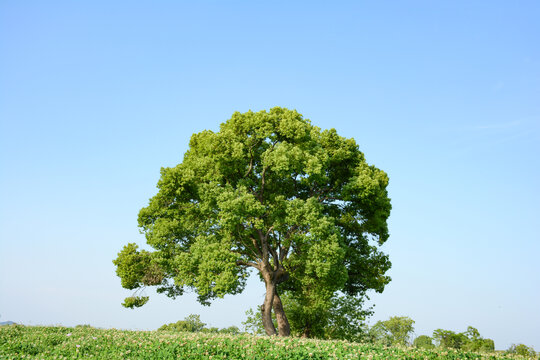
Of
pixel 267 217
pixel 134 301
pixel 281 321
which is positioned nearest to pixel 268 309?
pixel 281 321

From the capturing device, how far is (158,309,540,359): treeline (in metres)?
28.3

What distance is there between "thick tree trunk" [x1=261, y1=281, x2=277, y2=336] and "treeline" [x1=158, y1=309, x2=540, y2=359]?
1216mm

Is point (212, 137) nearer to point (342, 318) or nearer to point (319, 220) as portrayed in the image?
point (319, 220)

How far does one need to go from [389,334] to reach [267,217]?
164 feet

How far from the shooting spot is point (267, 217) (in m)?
26.8

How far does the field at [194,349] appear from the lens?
1245 centimetres

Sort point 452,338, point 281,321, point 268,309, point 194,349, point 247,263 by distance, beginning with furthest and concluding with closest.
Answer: point 452,338 → point 247,263 → point 281,321 → point 268,309 → point 194,349

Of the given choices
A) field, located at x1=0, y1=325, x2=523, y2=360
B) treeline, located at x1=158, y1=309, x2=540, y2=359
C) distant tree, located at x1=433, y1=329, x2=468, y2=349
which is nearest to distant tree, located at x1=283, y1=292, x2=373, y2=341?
treeline, located at x1=158, y1=309, x2=540, y2=359

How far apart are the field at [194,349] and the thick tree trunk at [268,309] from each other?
448 inches

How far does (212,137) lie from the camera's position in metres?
26.2

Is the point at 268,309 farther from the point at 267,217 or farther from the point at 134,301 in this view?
the point at 134,301

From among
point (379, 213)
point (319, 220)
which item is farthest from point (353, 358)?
point (379, 213)

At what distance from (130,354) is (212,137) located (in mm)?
15462

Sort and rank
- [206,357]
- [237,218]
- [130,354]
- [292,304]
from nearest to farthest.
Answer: [206,357], [130,354], [237,218], [292,304]
